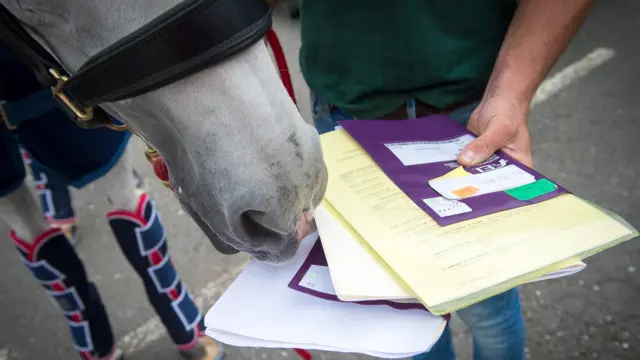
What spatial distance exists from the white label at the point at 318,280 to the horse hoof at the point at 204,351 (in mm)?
839

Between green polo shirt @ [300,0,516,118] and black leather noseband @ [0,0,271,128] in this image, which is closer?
black leather noseband @ [0,0,271,128]

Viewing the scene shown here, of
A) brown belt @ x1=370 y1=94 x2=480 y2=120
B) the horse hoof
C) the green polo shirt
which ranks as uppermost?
the green polo shirt

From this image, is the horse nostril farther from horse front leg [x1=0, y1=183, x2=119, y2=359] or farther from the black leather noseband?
horse front leg [x1=0, y1=183, x2=119, y2=359]

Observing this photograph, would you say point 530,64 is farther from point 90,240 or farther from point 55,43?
point 90,240

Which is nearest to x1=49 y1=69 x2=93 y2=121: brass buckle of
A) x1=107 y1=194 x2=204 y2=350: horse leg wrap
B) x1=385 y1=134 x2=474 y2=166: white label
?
x1=385 y1=134 x2=474 y2=166: white label

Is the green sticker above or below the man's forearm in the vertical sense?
below

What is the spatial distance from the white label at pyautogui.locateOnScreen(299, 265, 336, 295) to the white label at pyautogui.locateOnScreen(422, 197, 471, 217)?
14 centimetres

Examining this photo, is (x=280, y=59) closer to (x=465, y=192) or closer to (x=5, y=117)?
(x=465, y=192)

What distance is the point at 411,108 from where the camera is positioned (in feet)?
2.49

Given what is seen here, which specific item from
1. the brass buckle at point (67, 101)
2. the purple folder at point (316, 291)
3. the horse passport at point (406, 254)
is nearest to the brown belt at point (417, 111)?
the horse passport at point (406, 254)

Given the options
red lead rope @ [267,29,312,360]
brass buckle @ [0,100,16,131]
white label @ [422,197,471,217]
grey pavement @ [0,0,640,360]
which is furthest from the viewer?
grey pavement @ [0,0,640,360]

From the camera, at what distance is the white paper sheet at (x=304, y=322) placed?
0.51 meters

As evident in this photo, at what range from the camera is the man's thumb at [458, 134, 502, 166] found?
2.15 feet

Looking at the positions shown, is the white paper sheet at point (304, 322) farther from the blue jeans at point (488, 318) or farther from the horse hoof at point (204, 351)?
the horse hoof at point (204, 351)
